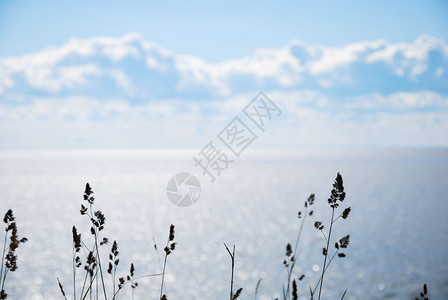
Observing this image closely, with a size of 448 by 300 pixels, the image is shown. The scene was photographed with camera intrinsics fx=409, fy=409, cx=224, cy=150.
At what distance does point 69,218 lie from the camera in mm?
56281

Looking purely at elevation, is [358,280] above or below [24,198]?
below

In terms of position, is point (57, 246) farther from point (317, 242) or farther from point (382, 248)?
point (382, 248)

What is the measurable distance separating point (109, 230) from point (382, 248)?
93.0 feet

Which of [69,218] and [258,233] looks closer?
[258,233]

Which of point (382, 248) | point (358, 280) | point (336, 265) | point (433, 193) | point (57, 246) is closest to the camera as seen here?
point (358, 280)

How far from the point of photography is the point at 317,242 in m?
37.6

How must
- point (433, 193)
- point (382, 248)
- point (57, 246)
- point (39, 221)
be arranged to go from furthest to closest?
point (433, 193), point (39, 221), point (57, 246), point (382, 248)

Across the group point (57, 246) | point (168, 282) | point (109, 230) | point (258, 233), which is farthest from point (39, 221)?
point (168, 282)

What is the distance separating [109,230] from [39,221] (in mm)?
14468

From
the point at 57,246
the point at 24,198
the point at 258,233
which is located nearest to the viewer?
the point at 57,246

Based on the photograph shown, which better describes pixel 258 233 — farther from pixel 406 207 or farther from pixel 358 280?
pixel 406 207

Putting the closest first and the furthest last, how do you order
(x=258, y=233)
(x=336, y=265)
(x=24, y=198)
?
(x=336, y=265) < (x=258, y=233) < (x=24, y=198)

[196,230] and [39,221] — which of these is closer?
[196,230]

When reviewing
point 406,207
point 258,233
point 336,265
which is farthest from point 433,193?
point 336,265
